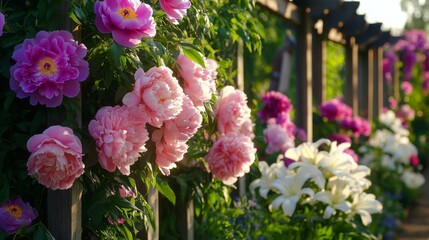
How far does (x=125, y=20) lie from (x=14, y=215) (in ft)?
Result: 2.10

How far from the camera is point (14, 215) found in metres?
2.43

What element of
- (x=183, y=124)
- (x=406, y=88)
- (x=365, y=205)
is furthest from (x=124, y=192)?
(x=406, y=88)

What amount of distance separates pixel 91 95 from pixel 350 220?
195cm

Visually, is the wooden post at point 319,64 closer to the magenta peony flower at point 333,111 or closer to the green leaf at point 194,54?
the magenta peony flower at point 333,111

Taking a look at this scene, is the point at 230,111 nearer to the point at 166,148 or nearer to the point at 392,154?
the point at 166,148

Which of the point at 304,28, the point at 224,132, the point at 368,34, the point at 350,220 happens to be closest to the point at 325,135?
the point at 304,28

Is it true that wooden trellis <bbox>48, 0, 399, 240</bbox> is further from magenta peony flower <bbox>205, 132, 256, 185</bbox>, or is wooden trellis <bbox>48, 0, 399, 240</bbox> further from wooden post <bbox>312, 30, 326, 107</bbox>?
magenta peony flower <bbox>205, 132, 256, 185</bbox>

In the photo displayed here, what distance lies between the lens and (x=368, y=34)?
336 inches

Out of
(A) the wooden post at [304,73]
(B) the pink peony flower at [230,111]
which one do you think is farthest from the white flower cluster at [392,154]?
(B) the pink peony flower at [230,111]

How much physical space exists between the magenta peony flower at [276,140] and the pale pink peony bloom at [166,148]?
2083mm

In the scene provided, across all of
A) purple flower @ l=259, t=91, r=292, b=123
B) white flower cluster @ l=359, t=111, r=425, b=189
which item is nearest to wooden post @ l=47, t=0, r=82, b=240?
purple flower @ l=259, t=91, r=292, b=123

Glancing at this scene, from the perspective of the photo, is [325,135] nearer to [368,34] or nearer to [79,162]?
[368,34]

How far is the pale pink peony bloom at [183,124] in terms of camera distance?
8.13ft

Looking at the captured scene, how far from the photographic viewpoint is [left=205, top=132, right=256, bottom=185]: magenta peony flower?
3.18m
